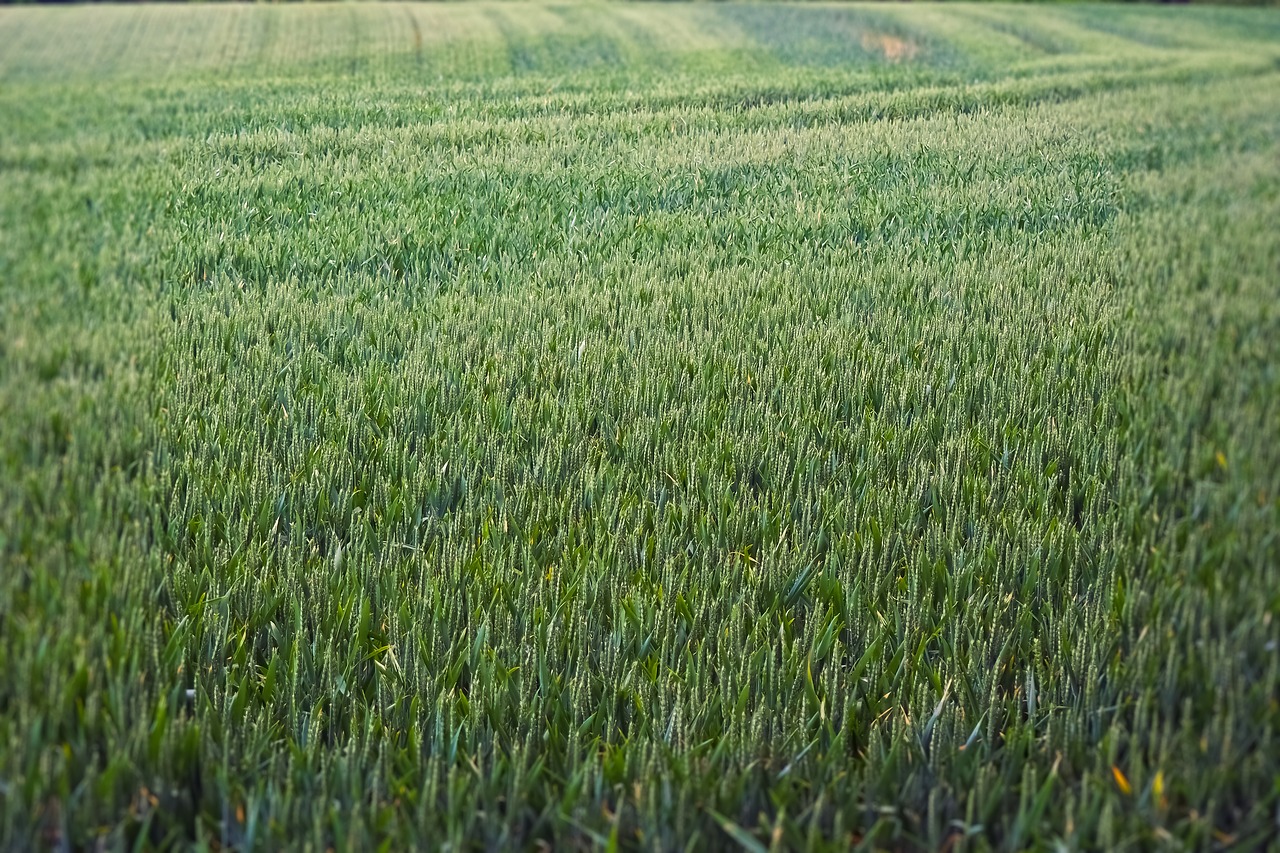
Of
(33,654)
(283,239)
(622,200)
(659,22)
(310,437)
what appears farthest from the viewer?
(659,22)

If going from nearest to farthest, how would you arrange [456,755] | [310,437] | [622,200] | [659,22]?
[456,755] → [310,437] → [622,200] → [659,22]

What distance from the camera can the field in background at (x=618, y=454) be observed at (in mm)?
957

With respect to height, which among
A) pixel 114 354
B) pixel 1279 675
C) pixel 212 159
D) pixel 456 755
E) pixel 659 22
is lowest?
pixel 456 755

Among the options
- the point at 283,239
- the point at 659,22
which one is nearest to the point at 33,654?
the point at 283,239

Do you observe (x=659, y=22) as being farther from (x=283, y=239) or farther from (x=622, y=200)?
(x=283, y=239)

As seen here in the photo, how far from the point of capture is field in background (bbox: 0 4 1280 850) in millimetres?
957

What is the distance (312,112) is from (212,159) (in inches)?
6.7

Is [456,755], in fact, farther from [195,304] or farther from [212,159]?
[212,159]

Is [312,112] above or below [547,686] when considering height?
above

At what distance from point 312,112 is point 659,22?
0.76 m

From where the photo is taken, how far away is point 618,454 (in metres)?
1.28

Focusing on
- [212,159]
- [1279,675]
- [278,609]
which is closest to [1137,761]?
[1279,675]

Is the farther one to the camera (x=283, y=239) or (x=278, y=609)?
(x=283, y=239)

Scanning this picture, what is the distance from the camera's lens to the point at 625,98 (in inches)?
64.0
